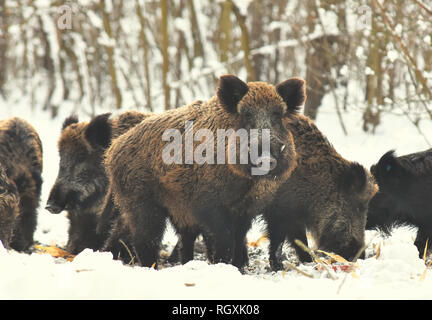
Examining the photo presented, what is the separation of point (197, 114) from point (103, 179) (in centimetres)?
174

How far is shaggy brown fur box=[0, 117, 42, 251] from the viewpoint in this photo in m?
7.07

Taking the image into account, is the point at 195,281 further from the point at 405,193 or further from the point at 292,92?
the point at 405,193

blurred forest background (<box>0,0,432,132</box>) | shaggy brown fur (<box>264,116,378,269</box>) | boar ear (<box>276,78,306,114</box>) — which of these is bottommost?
shaggy brown fur (<box>264,116,378,269</box>)

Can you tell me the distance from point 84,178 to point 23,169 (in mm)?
1178

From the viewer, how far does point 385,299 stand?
299 centimetres

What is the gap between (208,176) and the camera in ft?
16.8

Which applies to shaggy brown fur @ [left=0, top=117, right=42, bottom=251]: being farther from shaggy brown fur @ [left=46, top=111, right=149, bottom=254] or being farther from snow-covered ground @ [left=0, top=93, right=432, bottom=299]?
snow-covered ground @ [left=0, top=93, right=432, bottom=299]

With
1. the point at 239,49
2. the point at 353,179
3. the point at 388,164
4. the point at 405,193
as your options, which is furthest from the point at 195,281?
the point at 239,49

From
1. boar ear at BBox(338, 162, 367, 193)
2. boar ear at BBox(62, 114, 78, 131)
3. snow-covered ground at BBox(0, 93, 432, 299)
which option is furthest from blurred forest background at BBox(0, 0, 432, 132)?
boar ear at BBox(62, 114, 78, 131)

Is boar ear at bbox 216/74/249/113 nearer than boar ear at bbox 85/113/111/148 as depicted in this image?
Yes

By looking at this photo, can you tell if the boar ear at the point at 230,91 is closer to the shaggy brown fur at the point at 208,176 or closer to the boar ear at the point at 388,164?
the shaggy brown fur at the point at 208,176

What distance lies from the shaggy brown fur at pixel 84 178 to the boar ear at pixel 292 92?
7.49 ft

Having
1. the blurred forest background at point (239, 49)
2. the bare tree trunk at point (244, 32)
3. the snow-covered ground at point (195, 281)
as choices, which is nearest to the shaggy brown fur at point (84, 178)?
the snow-covered ground at point (195, 281)
